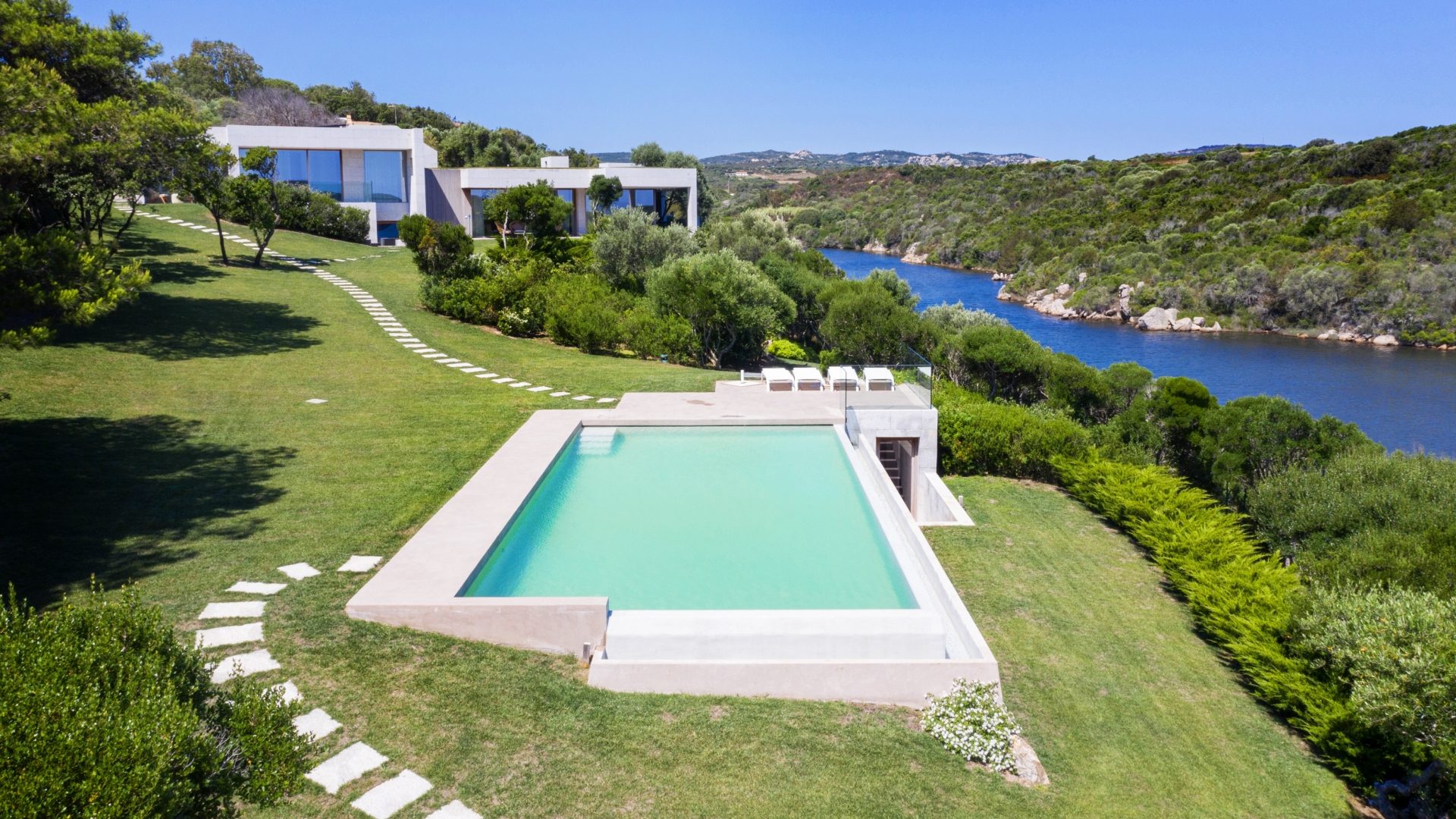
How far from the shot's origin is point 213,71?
65188mm

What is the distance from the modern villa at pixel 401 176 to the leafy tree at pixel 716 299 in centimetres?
1329

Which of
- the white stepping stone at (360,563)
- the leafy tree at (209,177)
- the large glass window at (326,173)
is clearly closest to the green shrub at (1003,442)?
the white stepping stone at (360,563)

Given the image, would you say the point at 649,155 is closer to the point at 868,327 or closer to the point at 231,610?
the point at 868,327

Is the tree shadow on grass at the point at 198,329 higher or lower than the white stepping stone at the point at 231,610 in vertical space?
higher

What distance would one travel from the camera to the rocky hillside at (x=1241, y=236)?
3988 cm

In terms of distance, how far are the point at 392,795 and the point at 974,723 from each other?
3665 mm

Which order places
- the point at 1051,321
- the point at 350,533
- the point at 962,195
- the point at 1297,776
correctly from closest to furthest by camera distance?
the point at 1297,776
the point at 350,533
the point at 1051,321
the point at 962,195

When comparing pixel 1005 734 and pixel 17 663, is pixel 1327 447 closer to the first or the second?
pixel 1005 734

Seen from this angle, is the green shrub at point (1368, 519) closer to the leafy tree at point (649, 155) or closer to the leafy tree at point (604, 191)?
the leafy tree at point (604, 191)

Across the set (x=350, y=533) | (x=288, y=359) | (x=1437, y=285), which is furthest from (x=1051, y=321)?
(x=350, y=533)

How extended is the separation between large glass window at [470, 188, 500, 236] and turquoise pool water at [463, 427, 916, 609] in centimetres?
2808

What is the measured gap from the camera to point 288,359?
1580 centimetres

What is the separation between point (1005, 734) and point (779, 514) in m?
4.07

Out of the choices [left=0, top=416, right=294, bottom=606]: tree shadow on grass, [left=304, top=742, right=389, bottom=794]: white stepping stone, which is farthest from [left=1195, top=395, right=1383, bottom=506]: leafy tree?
[left=0, top=416, right=294, bottom=606]: tree shadow on grass
